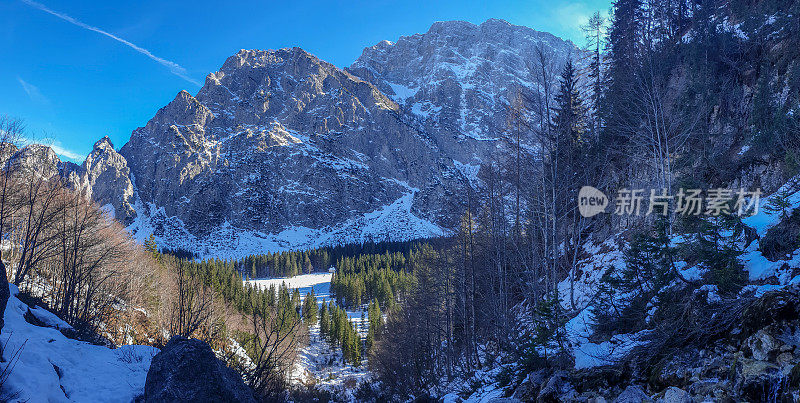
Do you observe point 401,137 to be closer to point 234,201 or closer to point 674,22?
point 234,201

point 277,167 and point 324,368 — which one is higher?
point 277,167

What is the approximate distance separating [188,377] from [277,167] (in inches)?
6513

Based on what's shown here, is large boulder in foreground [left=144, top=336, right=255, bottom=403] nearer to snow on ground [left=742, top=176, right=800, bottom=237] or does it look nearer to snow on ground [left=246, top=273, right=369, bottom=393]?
snow on ground [left=742, top=176, right=800, bottom=237]

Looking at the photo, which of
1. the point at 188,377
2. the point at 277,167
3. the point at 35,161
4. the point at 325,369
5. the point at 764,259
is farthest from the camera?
the point at 277,167

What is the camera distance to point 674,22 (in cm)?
2547

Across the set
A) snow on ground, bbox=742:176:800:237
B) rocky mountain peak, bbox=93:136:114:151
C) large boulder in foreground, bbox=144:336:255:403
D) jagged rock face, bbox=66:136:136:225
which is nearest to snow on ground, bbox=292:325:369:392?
large boulder in foreground, bbox=144:336:255:403

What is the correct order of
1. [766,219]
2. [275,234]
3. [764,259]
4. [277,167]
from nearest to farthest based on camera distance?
[764,259] < [766,219] < [275,234] < [277,167]

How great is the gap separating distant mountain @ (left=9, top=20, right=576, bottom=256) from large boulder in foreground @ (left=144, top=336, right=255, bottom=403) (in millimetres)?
128611

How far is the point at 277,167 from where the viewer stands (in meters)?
162

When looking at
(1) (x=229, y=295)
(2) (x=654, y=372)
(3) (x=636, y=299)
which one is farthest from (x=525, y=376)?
(1) (x=229, y=295)

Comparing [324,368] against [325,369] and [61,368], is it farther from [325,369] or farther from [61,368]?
[61,368]

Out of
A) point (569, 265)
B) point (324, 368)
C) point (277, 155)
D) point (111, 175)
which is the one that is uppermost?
point (277, 155)

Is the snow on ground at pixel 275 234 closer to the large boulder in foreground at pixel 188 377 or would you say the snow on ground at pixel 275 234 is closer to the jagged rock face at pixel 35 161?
the jagged rock face at pixel 35 161

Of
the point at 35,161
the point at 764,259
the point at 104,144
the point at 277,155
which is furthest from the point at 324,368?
the point at 104,144
